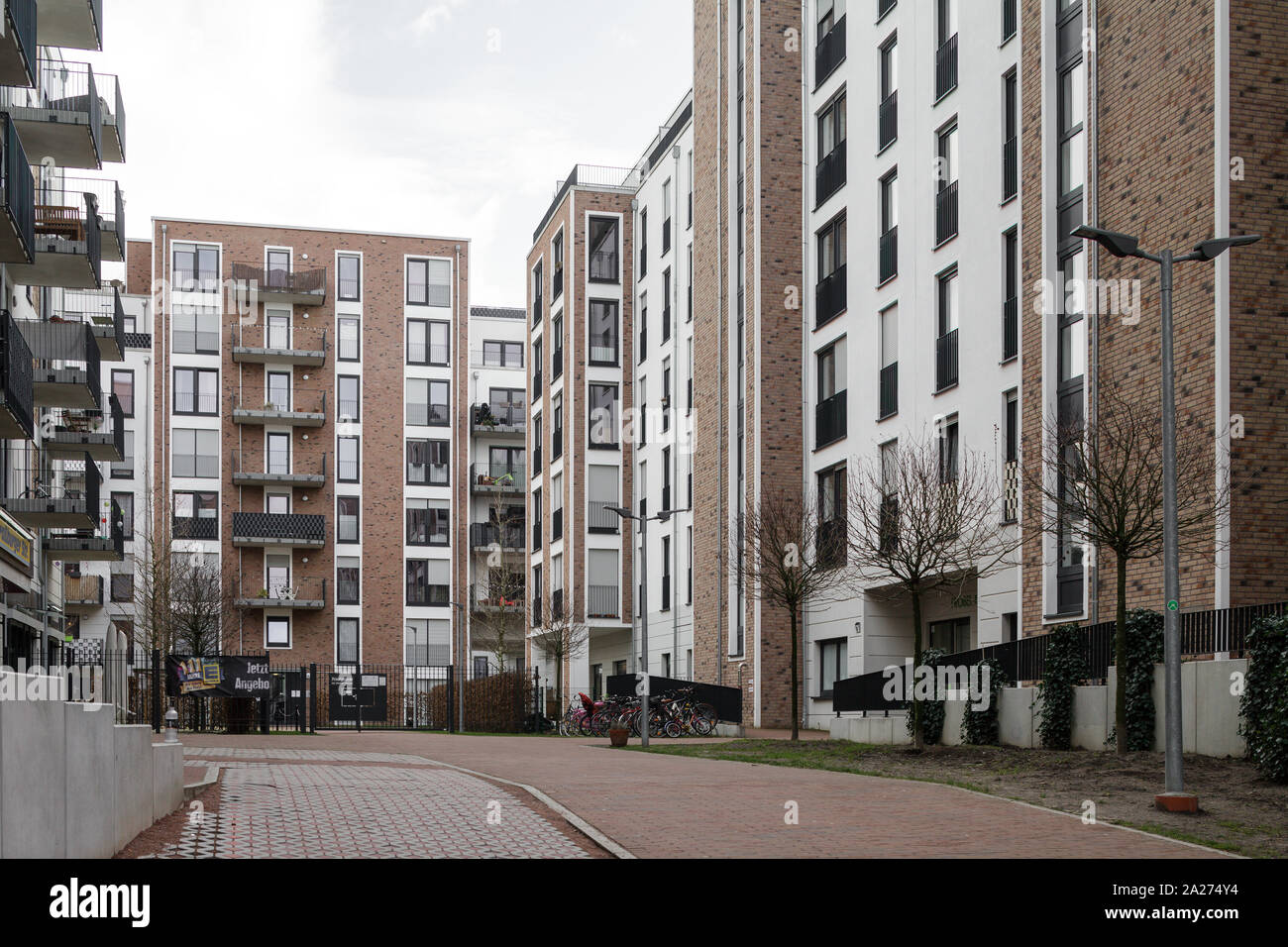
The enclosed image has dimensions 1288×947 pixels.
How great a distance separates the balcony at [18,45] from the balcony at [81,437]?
11899mm

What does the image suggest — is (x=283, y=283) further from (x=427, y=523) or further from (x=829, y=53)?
(x=829, y=53)

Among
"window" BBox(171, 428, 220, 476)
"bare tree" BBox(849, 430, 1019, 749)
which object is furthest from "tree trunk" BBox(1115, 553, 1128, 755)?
"window" BBox(171, 428, 220, 476)

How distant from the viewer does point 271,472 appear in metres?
66.2

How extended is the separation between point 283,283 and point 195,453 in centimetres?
844

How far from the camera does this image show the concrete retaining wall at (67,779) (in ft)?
25.6

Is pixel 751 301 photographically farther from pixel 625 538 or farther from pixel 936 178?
pixel 625 538

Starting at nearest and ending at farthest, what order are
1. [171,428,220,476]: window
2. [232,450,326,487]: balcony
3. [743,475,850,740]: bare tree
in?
[743,475,850,740]: bare tree, [232,450,326,487]: balcony, [171,428,220,476]: window

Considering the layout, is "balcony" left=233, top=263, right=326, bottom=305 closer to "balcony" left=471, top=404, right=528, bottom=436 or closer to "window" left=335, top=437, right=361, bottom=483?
"window" left=335, top=437, right=361, bottom=483

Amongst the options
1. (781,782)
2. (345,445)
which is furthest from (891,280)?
(345,445)

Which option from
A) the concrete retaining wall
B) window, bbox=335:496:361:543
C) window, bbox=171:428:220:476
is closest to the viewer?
the concrete retaining wall

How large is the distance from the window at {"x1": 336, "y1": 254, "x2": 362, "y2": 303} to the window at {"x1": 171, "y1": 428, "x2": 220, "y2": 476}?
872 cm

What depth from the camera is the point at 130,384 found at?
65750 millimetres

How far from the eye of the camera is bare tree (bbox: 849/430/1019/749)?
23.6 metres

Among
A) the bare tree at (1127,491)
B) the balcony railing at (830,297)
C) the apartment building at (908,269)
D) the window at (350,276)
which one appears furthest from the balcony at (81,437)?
the window at (350,276)
